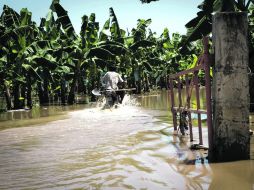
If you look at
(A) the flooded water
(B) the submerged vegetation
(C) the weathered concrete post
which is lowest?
(A) the flooded water

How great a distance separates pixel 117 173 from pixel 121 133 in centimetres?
378

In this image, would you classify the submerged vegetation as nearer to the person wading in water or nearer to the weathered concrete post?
the person wading in water

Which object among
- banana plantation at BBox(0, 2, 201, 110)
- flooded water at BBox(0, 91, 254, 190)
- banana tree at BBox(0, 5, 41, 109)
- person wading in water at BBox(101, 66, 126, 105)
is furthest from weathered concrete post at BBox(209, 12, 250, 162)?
banana tree at BBox(0, 5, 41, 109)

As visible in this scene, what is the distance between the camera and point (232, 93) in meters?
4.73

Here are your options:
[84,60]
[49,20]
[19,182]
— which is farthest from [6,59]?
[19,182]

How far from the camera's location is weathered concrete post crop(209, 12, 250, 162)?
15.5ft

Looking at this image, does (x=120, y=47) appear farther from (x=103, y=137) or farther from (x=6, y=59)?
(x=103, y=137)

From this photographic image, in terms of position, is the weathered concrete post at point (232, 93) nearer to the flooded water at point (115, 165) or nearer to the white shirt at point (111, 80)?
the flooded water at point (115, 165)

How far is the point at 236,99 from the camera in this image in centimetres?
473

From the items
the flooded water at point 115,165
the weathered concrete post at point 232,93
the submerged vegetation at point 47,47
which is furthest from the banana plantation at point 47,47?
the weathered concrete post at point 232,93

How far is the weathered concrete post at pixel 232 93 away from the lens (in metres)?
4.73

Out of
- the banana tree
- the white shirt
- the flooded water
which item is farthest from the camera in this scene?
the banana tree

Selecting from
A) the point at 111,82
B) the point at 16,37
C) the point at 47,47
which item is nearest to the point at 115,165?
the point at 111,82

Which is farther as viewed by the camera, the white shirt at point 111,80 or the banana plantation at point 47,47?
the banana plantation at point 47,47
